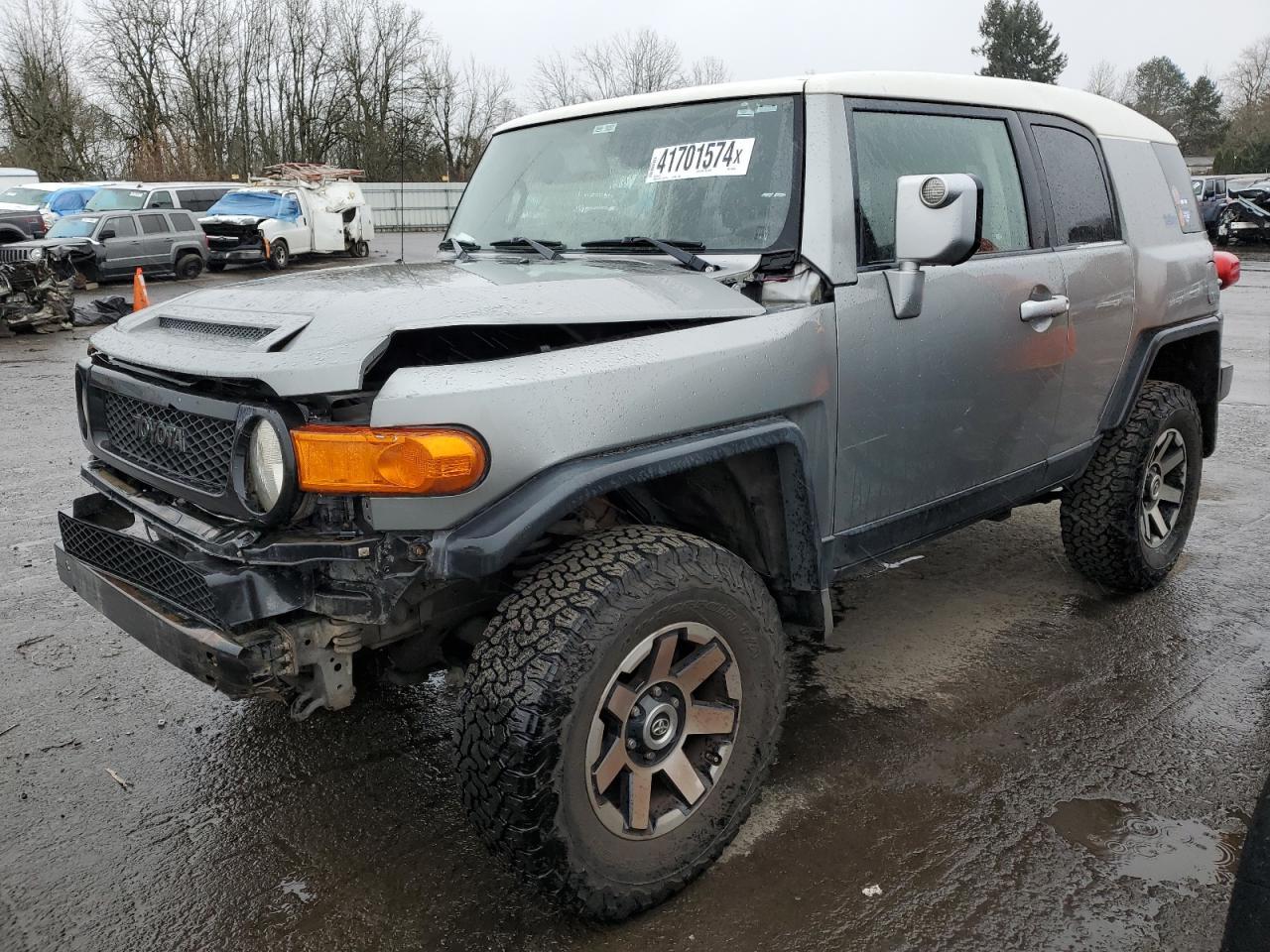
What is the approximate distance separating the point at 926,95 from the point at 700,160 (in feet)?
2.65

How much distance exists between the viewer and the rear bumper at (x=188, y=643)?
230 centimetres

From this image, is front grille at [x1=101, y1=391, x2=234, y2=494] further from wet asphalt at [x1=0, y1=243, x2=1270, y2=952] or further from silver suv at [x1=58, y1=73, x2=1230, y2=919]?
wet asphalt at [x1=0, y1=243, x2=1270, y2=952]

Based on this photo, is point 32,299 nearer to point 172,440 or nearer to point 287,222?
point 287,222

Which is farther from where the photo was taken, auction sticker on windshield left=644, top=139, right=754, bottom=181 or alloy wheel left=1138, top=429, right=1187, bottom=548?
alloy wheel left=1138, top=429, right=1187, bottom=548

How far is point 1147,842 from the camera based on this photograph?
285 cm

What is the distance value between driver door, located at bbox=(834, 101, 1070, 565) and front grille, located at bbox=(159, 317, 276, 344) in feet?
5.09

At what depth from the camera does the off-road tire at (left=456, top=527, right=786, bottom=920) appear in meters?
2.25

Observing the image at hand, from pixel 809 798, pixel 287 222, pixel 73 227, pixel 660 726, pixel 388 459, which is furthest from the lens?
pixel 287 222

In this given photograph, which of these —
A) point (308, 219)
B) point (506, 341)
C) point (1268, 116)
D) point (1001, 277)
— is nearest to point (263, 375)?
point (506, 341)

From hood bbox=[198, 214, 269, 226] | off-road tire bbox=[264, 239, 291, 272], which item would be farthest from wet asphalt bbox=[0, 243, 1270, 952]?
hood bbox=[198, 214, 269, 226]

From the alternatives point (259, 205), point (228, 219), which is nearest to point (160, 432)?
point (228, 219)

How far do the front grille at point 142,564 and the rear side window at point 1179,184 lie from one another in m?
4.27

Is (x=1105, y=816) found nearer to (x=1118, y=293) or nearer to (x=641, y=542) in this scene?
(x=641, y=542)

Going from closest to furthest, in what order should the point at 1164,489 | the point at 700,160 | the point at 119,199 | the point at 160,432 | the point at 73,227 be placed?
the point at 160,432 < the point at 700,160 < the point at 1164,489 < the point at 73,227 < the point at 119,199
